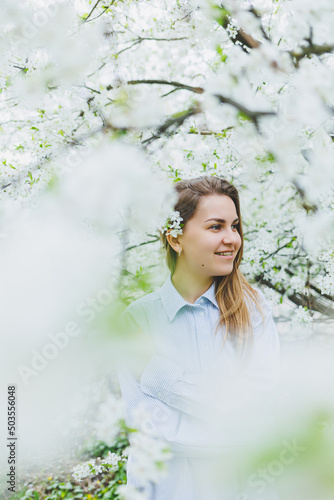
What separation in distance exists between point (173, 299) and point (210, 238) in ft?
0.66

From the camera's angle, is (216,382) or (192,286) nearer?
(216,382)

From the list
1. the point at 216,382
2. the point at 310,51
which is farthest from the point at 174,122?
the point at 216,382

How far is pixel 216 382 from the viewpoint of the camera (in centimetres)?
50

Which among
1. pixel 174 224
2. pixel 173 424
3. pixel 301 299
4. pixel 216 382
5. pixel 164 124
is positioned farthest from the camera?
pixel 301 299

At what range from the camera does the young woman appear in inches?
35.1

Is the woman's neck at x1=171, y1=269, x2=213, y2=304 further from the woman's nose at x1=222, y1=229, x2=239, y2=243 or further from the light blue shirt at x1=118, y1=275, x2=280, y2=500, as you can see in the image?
the woman's nose at x1=222, y1=229, x2=239, y2=243

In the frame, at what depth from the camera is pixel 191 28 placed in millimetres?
2031

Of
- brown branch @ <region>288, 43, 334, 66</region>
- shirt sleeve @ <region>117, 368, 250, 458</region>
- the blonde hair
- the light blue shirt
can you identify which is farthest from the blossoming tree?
shirt sleeve @ <region>117, 368, 250, 458</region>

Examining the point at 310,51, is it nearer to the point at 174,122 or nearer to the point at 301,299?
the point at 174,122

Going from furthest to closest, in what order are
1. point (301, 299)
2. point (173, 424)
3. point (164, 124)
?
point (301, 299), point (164, 124), point (173, 424)

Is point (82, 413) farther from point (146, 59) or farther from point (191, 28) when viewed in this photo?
point (146, 59)

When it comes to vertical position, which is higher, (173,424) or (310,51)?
(310,51)

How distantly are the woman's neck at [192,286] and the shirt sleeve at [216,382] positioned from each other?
0.57ft

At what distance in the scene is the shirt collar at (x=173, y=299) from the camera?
1.14 m
